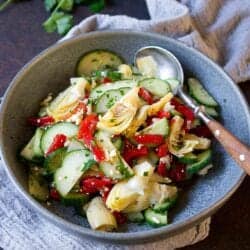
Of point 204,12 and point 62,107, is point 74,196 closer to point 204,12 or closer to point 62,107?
point 62,107

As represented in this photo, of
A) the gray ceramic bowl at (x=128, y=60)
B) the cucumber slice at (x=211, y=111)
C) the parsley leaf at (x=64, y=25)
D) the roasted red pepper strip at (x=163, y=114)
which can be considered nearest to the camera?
the gray ceramic bowl at (x=128, y=60)

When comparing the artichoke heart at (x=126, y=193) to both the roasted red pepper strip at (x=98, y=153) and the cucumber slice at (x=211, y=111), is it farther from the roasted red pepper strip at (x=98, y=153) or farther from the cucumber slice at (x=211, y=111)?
the cucumber slice at (x=211, y=111)

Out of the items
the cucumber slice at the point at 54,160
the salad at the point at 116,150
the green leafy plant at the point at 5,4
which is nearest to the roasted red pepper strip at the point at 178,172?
the salad at the point at 116,150

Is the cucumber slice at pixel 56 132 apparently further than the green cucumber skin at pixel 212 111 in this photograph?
No

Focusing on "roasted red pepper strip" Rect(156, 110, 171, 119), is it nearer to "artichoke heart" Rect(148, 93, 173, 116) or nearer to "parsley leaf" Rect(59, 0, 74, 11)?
"artichoke heart" Rect(148, 93, 173, 116)

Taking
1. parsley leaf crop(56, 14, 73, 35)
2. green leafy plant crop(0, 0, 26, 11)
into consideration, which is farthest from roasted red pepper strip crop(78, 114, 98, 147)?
green leafy plant crop(0, 0, 26, 11)

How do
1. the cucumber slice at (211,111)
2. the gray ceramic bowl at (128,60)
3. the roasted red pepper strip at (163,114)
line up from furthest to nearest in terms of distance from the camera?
1. the cucumber slice at (211,111)
2. the roasted red pepper strip at (163,114)
3. the gray ceramic bowl at (128,60)

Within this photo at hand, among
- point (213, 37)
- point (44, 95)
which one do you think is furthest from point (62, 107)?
point (213, 37)

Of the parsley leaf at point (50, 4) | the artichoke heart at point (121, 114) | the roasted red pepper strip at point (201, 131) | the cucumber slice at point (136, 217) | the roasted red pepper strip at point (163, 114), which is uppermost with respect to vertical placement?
the parsley leaf at point (50, 4)
